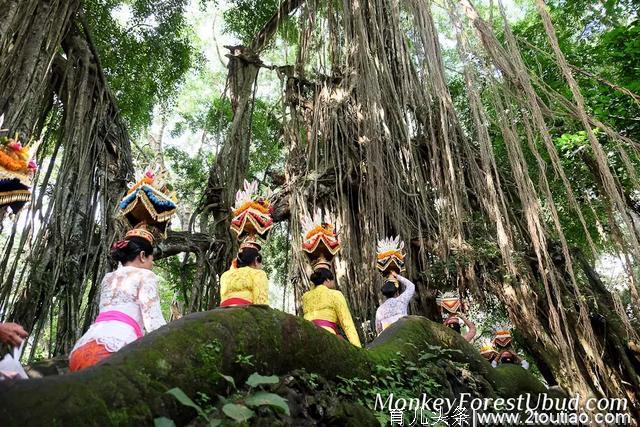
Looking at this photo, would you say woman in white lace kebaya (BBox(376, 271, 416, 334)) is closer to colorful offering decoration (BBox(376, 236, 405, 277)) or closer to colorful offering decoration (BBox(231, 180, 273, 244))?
colorful offering decoration (BBox(376, 236, 405, 277))

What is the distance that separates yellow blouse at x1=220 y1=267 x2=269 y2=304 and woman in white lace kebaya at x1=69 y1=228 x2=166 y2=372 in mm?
926

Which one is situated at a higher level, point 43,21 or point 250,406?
point 43,21

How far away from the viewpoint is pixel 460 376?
2891 millimetres

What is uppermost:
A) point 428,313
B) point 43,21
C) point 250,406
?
point 43,21

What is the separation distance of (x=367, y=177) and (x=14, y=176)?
10.1 feet

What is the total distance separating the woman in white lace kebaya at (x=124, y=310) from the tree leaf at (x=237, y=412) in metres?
0.63

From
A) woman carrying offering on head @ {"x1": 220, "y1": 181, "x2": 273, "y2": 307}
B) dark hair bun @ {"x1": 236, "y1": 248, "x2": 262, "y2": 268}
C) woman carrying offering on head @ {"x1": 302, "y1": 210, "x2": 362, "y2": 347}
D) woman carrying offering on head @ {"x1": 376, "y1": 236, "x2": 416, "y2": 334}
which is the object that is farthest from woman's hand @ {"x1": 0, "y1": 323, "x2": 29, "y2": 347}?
woman carrying offering on head @ {"x1": 376, "y1": 236, "x2": 416, "y2": 334}

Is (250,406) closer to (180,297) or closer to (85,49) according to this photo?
(85,49)

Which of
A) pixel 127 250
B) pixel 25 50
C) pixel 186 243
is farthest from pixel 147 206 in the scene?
pixel 186 243

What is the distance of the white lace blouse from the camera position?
1.95 m

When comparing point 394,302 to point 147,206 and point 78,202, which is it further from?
point 78,202

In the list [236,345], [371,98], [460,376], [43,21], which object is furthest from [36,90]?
[460,376]

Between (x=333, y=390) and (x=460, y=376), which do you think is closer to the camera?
(x=333, y=390)

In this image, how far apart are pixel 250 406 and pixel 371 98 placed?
8.13 ft
